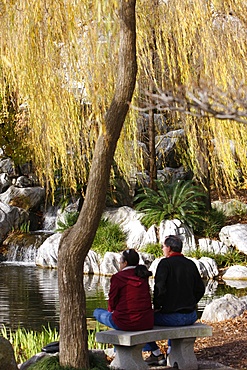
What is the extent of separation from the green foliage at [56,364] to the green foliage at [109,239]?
1205cm

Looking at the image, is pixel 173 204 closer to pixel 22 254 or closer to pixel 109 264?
pixel 109 264

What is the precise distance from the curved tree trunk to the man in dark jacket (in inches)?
35.5

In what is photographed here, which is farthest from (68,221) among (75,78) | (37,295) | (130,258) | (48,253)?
(130,258)

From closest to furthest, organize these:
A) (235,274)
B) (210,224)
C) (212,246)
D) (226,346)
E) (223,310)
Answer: (226,346) < (223,310) < (235,274) < (212,246) < (210,224)

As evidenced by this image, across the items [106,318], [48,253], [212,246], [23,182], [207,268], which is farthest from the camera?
[23,182]

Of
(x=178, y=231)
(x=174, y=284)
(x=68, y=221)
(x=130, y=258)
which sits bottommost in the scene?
(x=174, y=284)

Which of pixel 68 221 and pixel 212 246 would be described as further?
pixel 68 221

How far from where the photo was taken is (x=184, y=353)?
5.96 meters

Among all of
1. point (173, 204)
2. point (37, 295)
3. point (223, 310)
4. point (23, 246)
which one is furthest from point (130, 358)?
point (23, 246)

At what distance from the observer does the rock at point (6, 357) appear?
17.4 feet

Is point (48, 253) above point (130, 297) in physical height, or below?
above

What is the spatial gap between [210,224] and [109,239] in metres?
2.93

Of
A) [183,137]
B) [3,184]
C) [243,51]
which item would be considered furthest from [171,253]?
[3,184]

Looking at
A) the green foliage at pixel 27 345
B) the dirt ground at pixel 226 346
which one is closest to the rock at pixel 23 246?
the dirt ground at pixel 226 346
